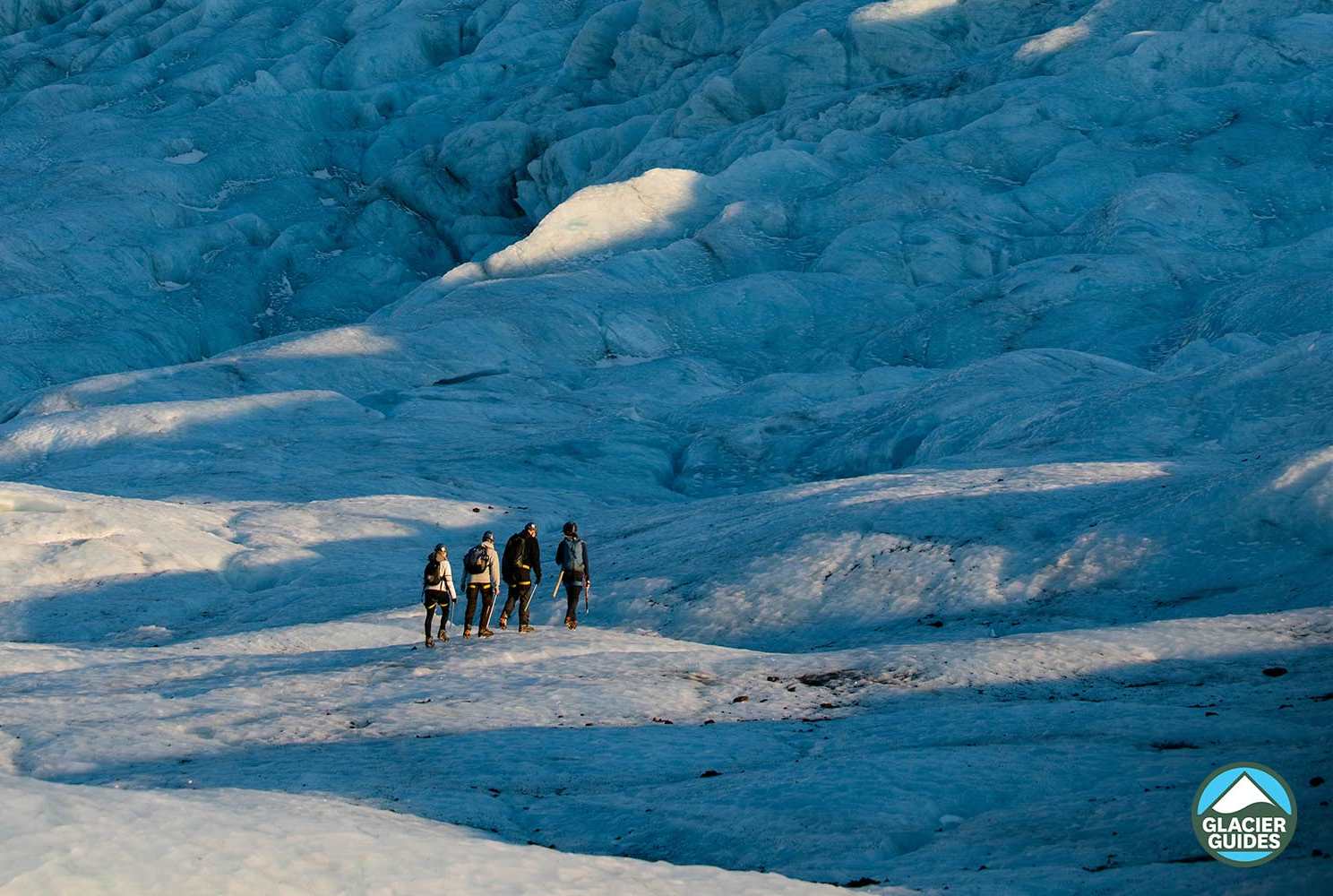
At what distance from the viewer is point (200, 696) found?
18.5m

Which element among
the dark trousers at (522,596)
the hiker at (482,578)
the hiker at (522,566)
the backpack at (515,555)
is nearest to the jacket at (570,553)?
the hiker at (522,566)

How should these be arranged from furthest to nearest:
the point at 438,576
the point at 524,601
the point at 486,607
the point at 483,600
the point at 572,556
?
the point at 572,556
the point at 524,601
the point at 486,607
the point at 483,600
the point at 438,576

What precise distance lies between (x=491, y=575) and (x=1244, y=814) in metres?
12.2

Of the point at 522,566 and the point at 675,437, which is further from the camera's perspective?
the point at 675,437

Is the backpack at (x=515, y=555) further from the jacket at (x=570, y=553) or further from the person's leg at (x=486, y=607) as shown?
the jacket at (x=570, y=553)

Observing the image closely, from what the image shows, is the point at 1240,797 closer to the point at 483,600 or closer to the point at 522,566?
the point at 522,566

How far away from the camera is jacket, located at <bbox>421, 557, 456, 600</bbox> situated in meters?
21.2

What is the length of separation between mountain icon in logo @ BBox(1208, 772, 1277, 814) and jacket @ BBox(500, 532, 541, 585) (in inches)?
462

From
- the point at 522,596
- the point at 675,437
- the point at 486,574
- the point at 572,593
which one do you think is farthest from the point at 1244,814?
the point at 675,437

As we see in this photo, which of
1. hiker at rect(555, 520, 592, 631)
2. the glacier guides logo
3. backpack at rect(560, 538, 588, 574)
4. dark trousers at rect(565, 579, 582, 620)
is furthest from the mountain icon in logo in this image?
dark trousers at rect(565, 579, 582, 620)

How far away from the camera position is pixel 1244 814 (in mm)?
12094

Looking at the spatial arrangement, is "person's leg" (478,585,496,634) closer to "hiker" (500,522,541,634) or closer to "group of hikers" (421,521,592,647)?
"group of hikers" (421,521,592,647)

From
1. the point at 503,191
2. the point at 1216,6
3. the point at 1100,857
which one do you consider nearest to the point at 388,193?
the point at 503,191

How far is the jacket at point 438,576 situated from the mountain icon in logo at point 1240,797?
1177 centimetres
